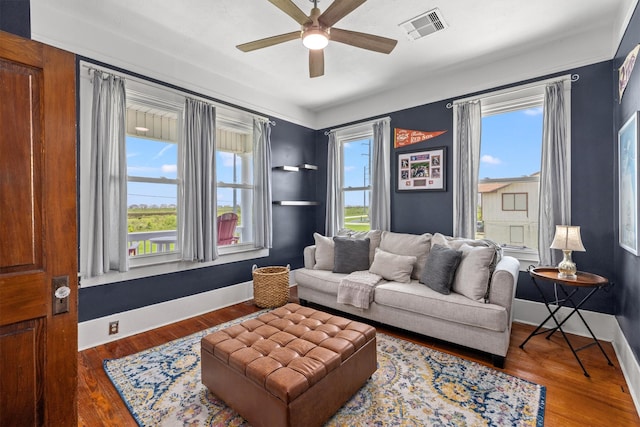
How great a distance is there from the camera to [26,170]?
1204 mm

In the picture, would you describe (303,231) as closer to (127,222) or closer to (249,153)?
(249,153)

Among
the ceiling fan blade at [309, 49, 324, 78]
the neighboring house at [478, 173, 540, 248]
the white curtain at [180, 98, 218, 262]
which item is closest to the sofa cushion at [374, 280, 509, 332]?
the neighboring house at [478, 173, 540, 248]

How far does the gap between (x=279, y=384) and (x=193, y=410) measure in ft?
2.57

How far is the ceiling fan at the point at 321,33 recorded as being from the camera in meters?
1.86

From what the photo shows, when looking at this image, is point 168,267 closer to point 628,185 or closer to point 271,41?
point 271,41

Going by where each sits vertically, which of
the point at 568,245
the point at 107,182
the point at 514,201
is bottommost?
the point at 568,245

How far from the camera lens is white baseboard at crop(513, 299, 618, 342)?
2701 mm

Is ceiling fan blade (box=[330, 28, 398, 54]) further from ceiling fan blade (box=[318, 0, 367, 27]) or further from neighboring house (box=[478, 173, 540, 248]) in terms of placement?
neighboring house (box=[478, 173, 540, 248])

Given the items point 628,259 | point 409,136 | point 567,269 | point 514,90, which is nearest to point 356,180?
point 409,136

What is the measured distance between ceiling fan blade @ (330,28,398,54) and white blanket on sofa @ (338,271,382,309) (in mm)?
2165

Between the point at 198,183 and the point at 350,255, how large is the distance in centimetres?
199

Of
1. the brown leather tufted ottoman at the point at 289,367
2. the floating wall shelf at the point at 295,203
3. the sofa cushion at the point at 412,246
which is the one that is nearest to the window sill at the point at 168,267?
the floating wall shelf at the point at 295,203

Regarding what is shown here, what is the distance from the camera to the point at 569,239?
8.09ft

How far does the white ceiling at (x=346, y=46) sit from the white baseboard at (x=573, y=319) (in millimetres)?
2438
